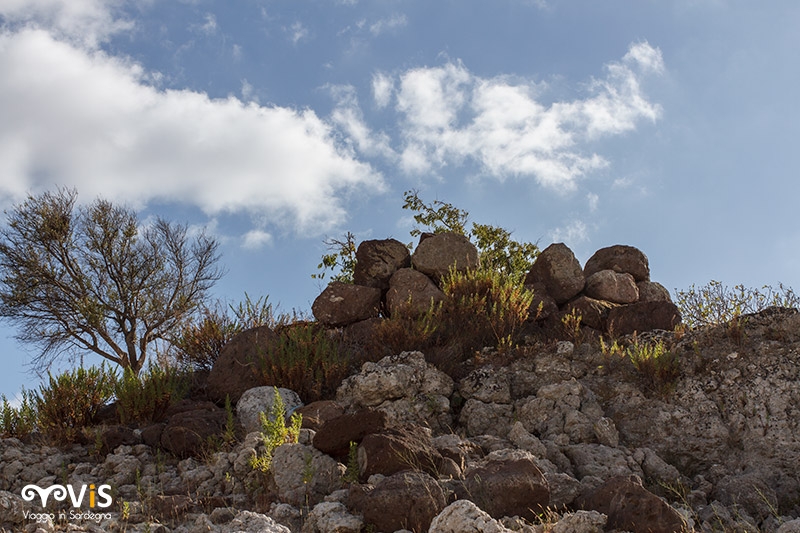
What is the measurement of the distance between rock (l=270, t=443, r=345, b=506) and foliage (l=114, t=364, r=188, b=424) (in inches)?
125

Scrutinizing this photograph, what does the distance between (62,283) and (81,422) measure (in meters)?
13.9

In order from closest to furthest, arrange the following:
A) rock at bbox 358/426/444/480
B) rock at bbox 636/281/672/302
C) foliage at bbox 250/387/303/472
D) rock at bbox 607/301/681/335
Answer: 1. rock at bbox 358/426/444/480
2. foliage at bbox 250/387/303/472
3. rock at bbox 607/301/681/335
4. rock at bbox 636/281/672/302

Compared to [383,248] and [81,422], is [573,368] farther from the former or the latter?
[81,422]

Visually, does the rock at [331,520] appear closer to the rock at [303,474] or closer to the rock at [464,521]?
the rock at [303,474]

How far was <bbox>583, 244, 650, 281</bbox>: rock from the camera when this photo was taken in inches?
467

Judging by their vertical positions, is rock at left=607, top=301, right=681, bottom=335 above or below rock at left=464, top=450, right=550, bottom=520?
above

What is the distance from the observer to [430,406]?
710 cm

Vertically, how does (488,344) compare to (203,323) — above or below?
below

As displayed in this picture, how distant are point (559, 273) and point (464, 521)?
766 cm

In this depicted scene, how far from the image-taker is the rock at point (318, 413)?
6566 millimetres

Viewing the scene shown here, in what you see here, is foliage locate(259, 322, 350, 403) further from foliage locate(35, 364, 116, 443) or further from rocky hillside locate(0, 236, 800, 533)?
foliage locate(35, 364, 116, 443)

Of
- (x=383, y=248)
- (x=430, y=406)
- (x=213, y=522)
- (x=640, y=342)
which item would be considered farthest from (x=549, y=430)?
(x=383, y=248)

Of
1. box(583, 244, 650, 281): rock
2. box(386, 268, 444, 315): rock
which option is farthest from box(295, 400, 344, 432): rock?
box(583, 244, 650, 281): rock

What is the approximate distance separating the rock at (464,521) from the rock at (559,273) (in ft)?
24.1
